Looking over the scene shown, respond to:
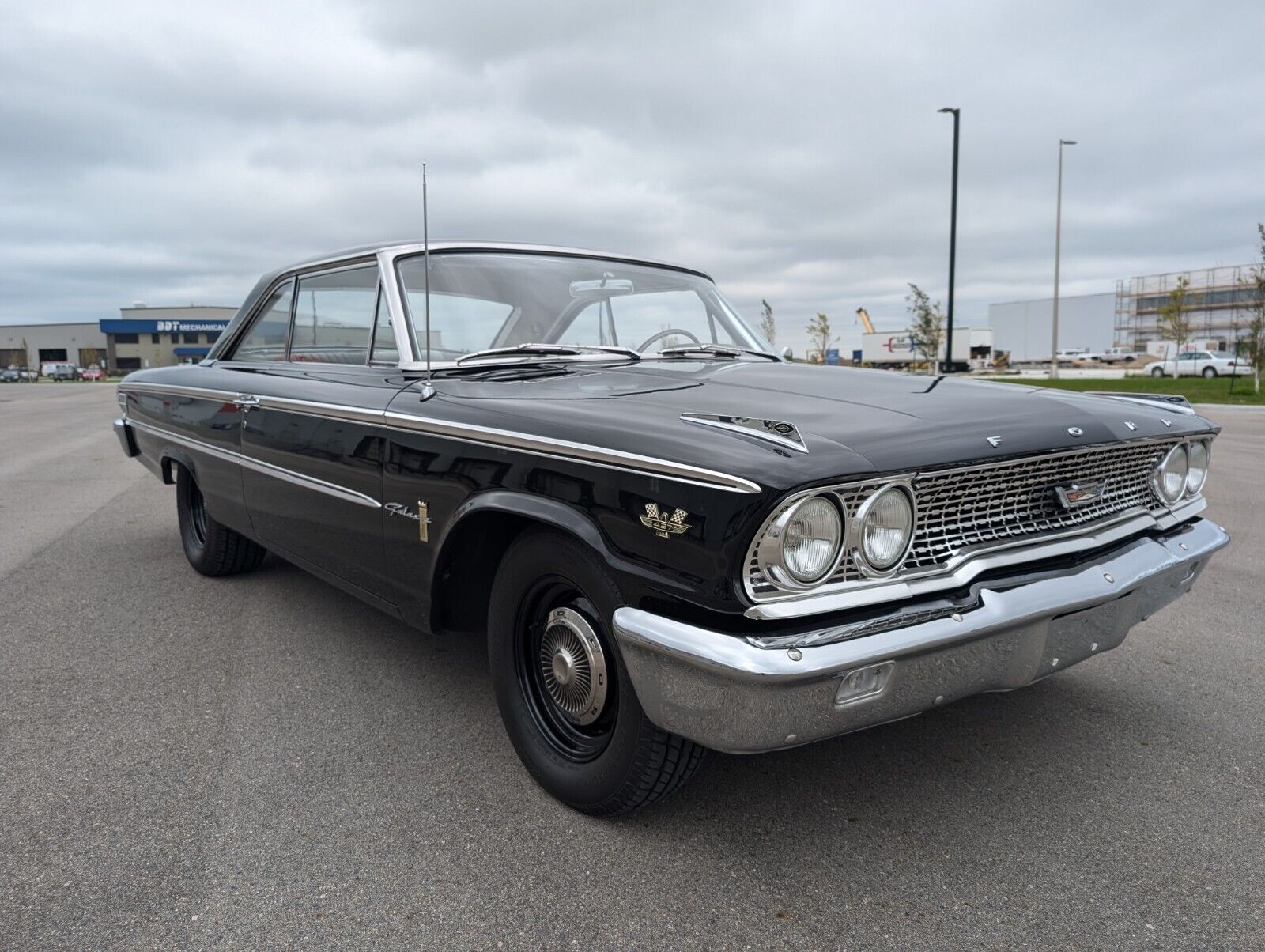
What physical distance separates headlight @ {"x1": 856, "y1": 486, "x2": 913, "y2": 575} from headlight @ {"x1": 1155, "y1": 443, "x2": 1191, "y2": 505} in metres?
1.24

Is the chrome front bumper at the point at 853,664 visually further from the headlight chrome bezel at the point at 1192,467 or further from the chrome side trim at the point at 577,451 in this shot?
the headlight chrome bezel at the point at 1192,467

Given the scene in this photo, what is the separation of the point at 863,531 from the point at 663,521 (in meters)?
0.43

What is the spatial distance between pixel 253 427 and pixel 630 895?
8.18ft

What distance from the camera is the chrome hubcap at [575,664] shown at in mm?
2295

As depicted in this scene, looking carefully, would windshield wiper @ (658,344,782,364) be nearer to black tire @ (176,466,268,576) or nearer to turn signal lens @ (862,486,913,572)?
turn signal lens @ (862,486,913,572)

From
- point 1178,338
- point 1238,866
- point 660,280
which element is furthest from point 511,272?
point 1178,338

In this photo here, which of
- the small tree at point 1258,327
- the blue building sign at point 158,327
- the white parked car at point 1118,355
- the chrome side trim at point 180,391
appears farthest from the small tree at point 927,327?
the blue building sign at point 158,327

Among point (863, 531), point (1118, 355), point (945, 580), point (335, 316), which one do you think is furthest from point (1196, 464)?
point (1118, 355)

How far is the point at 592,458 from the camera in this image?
7.07 feet

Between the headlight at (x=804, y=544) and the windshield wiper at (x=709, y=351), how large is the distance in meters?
1.60

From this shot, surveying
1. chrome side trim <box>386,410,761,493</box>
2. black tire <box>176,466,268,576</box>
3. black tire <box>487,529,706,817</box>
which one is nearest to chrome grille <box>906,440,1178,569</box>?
chrome side trim <box>386,410,761,493</box>

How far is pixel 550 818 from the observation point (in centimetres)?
240

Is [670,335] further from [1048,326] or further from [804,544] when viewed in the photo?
[1048,326]

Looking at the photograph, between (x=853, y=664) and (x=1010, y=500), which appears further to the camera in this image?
(x=1010, y=500)
